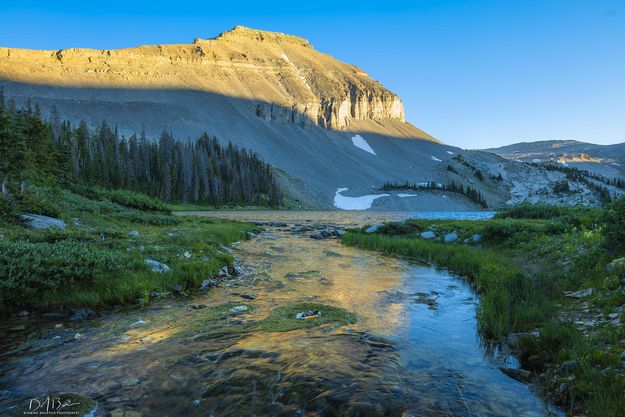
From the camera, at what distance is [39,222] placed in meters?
18.9

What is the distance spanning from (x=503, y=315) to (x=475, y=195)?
193831 millimetres

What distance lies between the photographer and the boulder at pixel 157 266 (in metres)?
13.1

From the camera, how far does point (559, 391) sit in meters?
5.95

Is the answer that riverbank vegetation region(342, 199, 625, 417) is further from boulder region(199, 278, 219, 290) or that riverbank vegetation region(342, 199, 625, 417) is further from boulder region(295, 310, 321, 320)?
boulder region(199, 278, 219, 290)

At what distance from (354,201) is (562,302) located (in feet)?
455

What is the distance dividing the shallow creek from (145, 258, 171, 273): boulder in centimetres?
194

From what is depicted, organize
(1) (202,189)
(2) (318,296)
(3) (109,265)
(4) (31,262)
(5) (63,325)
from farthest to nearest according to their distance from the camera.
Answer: (1) (202,189) < (2) (318,296) < (3) (109,265) < (4) (31,262) < (5) (63,325)

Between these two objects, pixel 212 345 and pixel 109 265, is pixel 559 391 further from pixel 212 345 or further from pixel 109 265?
pixel 109 265

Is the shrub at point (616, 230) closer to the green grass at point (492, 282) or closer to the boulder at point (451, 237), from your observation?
the green grass at point (492, 282)

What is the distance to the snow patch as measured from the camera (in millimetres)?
142375

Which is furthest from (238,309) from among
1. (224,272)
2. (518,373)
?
(518,373)

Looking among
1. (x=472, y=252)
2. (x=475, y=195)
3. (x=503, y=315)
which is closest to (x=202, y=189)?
(x=472, y=252)

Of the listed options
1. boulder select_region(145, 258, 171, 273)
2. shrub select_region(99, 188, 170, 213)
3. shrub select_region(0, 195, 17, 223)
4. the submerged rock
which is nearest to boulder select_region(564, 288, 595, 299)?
the submerged rock

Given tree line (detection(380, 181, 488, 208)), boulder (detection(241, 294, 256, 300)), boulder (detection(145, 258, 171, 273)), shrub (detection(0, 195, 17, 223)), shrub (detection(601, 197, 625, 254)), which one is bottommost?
boulder (detection(241, 294, 256, 300))
